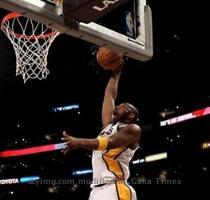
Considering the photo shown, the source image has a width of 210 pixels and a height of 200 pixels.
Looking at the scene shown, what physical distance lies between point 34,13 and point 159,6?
311 inches

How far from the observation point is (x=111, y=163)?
4227 mm

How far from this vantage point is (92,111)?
16.4 metres

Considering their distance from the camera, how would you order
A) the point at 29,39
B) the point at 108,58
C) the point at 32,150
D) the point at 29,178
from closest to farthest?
the point at 108,58 < the point at 29,39 < the point at 29,178 < the point at 32,150

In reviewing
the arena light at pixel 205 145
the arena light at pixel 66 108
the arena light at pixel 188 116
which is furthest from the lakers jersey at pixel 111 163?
the arena light at pixel 66 108

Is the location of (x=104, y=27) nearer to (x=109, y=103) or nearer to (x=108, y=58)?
(x=108, y=58)

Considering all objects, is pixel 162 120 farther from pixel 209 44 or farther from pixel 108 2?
pixel 108 2

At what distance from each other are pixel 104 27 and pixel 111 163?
1.22 metres

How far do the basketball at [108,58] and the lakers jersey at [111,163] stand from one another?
0.68 metres

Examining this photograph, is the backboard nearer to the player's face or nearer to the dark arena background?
the player's face

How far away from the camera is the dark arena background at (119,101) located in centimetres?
1395

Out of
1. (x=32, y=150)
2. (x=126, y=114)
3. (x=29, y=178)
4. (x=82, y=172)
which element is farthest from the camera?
(x=32, y=150)

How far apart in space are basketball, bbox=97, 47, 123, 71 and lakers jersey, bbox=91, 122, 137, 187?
0.68 m

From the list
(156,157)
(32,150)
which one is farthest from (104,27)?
(32,150)

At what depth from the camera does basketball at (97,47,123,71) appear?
15.0 ft
